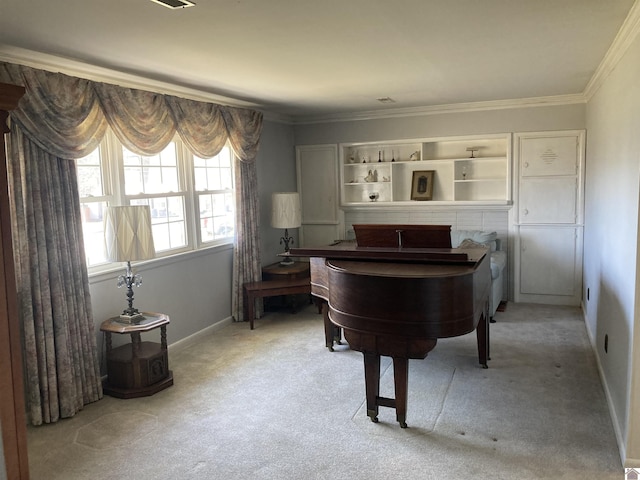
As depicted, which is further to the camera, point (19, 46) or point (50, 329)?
point (50, 329)

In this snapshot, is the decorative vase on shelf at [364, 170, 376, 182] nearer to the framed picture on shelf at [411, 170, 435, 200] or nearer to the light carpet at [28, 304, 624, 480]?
the framed picture on shelf at [411, 170, 435, 200]

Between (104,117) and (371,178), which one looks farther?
(371,178)

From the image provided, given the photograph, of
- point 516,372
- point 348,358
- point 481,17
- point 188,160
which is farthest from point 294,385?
point 481,17

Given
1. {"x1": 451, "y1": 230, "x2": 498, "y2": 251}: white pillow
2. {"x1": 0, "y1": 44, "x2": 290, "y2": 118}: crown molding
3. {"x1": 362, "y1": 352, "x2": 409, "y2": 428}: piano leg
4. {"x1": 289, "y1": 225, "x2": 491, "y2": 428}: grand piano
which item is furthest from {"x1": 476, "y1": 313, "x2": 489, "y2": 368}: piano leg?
{"x1": 0, "y1": 44, "x2": 290, "y2": 118}: crown molding

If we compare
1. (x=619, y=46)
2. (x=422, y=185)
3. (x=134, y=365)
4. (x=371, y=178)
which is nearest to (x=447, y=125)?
(x=422, y=185)

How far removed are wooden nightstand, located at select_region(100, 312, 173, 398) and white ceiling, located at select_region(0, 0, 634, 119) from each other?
72.6 inches

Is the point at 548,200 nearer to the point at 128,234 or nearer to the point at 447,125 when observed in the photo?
the point at 447,125

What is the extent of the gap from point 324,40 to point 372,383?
6.92 ft

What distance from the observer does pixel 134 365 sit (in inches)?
145

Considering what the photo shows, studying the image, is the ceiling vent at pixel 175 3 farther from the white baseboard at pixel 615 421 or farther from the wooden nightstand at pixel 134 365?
the white baseboard at pixel 615 421

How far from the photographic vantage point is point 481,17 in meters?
2.71

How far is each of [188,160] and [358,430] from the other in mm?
3001

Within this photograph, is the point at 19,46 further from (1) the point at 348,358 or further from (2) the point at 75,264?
(1) the point at 348,358

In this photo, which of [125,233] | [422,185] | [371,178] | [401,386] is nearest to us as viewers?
[401,386]
